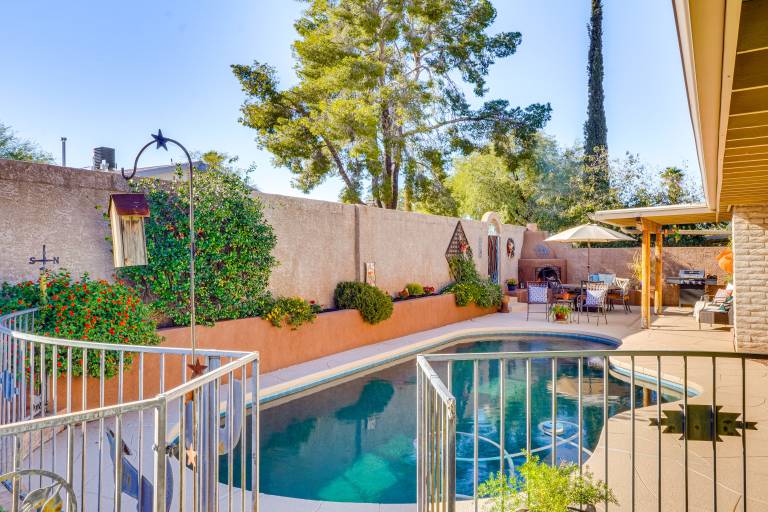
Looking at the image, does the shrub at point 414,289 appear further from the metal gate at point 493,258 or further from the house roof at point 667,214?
the metal gate at point 493,258

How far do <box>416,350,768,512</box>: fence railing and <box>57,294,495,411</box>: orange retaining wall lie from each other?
1.74 m

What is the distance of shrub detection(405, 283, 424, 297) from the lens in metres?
11.6

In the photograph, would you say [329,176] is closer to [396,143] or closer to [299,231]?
[396,143]

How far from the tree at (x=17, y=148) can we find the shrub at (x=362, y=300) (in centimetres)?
1574

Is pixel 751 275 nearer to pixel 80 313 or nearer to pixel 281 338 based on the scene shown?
pixel 281 338

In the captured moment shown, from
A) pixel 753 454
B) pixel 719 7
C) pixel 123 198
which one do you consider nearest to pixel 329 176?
pixel 123 198

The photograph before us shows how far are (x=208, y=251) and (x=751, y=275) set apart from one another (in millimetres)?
7856

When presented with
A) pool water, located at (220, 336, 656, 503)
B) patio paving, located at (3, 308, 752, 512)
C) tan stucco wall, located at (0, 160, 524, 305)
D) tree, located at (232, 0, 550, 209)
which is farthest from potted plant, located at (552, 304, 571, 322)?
tree, located at (232, 0, 550, 209)

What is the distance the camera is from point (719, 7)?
140cm

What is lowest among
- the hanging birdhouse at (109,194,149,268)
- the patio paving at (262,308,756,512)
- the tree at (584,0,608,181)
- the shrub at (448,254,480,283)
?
the patio paving at (262,308,756,512)

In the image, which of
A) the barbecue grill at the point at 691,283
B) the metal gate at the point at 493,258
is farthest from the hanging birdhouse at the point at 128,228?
the barbecue grill at the point at 691,283

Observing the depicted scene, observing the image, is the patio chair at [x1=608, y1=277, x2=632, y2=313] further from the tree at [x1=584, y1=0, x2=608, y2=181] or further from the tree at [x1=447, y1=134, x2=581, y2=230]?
the tree at [x1=584, y1=0, x2=608, y2=181]

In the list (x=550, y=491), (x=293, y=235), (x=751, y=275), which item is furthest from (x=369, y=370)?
(x=751, y=275)

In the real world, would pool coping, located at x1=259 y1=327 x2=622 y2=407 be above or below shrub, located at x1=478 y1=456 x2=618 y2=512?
below
